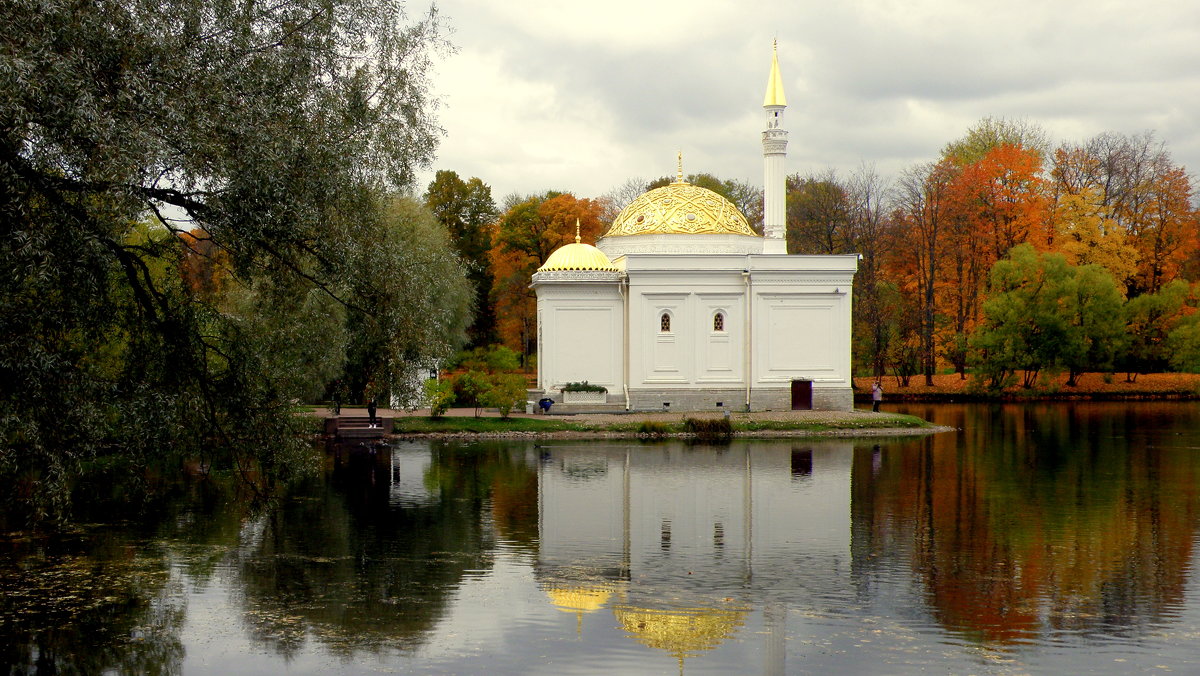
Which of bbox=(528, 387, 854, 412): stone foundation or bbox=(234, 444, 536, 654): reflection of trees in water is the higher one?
bbox=(528, 387, 854, 412): stone foundation

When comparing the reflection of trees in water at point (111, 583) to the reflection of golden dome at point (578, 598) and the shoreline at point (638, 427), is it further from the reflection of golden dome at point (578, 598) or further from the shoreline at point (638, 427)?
the shoreline at point (638, 427)

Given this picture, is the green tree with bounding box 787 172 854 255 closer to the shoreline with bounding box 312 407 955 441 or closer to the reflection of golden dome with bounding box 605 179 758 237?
the reflection of golden dome with bounding box 605 179 758 237

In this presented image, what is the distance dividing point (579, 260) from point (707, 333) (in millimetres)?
5318

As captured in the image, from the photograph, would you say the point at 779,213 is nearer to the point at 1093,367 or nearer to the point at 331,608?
the point at 1093,367

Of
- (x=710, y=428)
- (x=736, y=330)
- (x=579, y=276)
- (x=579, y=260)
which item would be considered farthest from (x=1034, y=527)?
(x=579, y=260)

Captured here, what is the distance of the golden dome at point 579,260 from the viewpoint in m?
38.8

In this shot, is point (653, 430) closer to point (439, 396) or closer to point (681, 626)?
point (439, 396)

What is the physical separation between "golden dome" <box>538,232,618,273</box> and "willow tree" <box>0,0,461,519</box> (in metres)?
24.2

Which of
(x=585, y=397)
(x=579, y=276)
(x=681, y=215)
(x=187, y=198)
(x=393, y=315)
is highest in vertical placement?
(x=681, y=215)

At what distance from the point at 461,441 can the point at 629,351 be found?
8.51 metres

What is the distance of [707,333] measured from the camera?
124 feet

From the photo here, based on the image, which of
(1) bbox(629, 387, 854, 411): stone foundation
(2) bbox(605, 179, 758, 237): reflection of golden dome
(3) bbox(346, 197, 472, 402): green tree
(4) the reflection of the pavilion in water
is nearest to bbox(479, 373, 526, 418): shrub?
(1) bbox(629, 387, 854, 411): stone foundation

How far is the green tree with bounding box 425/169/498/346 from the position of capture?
55.1 m

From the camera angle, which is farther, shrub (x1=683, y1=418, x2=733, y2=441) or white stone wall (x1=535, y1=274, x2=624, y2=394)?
white stone wall (x1=535, y1=274, x2=624, y2=394)
